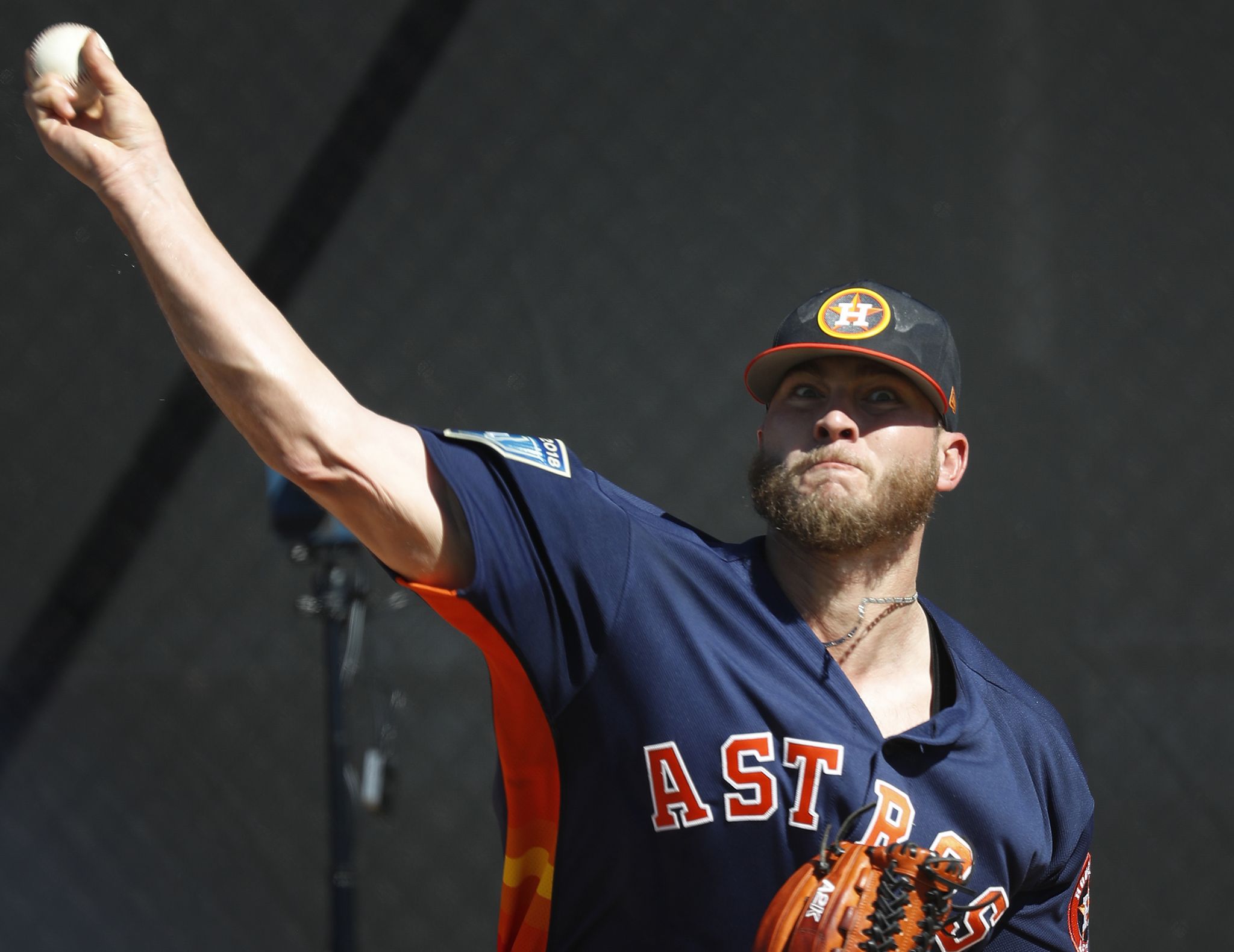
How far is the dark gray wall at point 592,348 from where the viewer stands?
96.8 inches

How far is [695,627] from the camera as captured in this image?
122cm

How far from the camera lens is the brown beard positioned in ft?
4.43

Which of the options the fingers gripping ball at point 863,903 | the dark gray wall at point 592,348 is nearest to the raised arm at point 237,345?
the fingers gripping ball at point 863,903

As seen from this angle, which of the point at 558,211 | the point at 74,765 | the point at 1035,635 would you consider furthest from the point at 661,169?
the point at 74,765

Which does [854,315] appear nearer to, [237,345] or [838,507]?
[838,507]

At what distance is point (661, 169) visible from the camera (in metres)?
2.59

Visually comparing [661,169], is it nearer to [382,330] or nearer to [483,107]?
[483,107]

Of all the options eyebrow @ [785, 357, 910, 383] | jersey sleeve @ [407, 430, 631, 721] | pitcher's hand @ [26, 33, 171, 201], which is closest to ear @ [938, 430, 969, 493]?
eyebrow @ [785, 357, 910, 383]

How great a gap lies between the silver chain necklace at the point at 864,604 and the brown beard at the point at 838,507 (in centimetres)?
7

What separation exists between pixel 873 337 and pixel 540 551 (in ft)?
1.71

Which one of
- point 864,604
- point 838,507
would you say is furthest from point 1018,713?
point 838,507

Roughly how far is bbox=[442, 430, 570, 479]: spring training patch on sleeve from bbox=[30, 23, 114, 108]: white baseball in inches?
15.7

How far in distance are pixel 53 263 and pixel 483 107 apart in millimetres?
953

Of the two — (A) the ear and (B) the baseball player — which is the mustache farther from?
(A) the ear
